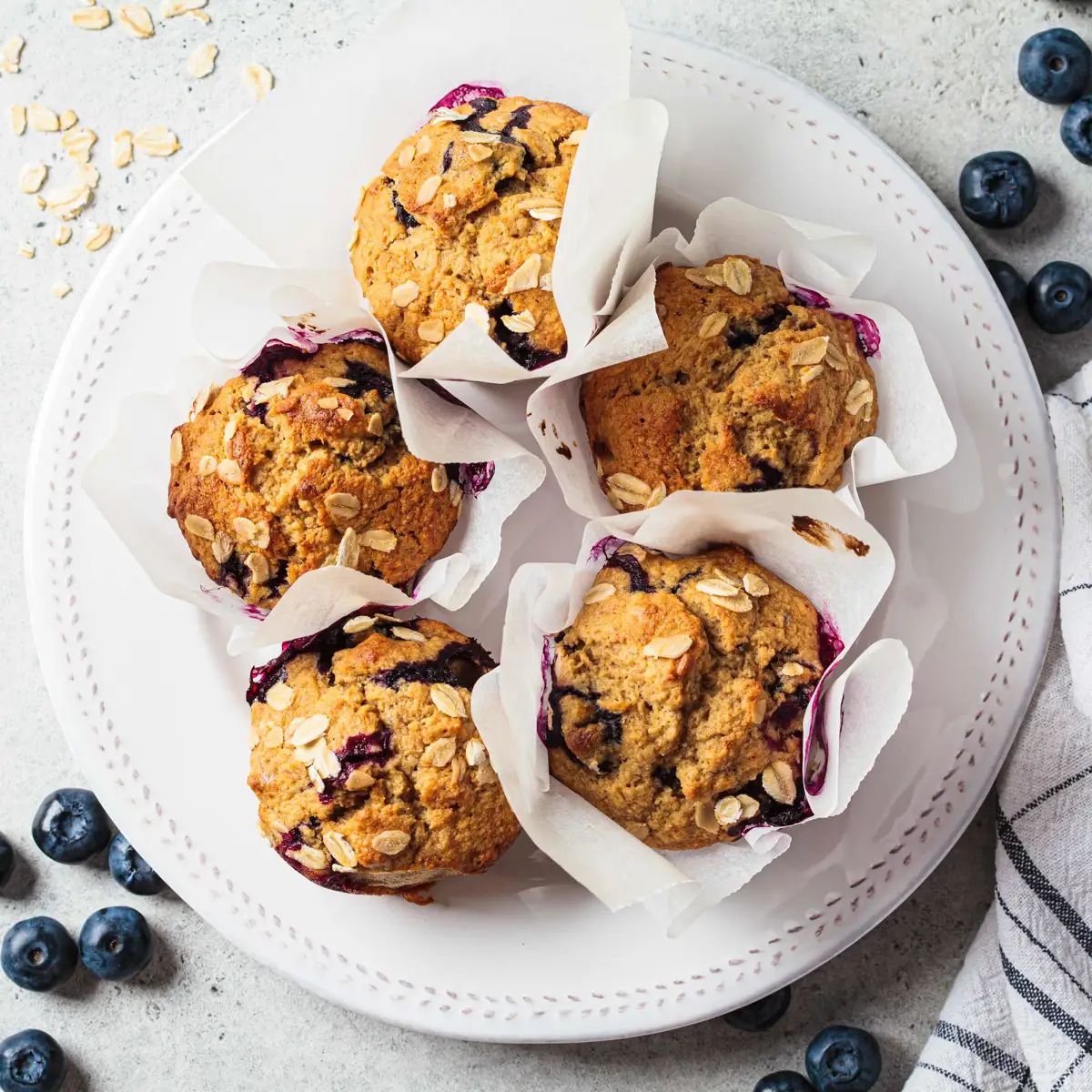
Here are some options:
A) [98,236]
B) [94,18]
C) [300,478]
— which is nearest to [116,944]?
[300,478]

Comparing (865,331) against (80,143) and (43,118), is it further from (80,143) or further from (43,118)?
(43,118)

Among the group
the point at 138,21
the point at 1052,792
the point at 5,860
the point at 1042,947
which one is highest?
the point at 138,21

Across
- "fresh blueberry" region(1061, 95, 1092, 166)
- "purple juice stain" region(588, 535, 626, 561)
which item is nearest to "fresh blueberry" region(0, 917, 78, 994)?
"purple juice stain" region(588, 535, 626, 561)

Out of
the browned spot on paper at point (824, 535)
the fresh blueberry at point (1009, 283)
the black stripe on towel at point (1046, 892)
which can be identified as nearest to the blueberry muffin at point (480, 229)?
the browned spot on paper at point (824, 535)

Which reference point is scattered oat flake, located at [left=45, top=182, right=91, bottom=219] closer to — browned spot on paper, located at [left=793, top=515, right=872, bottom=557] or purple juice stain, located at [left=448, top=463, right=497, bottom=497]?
purple juice stain, located at [left=448, top=463, right=497, bottom=497]

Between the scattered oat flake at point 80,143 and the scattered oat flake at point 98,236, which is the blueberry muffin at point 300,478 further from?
the scattered oat flake at point 80,143
